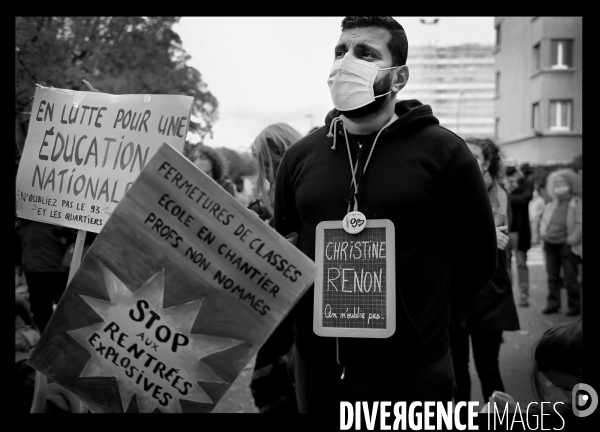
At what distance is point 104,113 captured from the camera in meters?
2.20

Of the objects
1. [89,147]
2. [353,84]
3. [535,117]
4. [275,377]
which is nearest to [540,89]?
[535,117]

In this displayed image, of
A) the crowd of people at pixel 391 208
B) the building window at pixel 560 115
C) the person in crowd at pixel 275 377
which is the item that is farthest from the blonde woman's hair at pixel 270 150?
the building window at pixel 560 115

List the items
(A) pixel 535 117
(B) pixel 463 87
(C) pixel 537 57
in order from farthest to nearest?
(B) pixel 463 87 → (A) pixel 535 117 → (C) pixel 537 57

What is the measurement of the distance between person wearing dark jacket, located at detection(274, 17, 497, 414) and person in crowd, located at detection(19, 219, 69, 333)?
12.5 ft

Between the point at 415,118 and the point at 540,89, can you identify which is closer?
the point at 415,118

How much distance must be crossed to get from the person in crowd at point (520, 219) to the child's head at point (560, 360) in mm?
5082

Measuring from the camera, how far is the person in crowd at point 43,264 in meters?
5.22

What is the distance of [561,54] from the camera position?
23375 millimetres

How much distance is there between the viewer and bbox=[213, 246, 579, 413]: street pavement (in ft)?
15.0

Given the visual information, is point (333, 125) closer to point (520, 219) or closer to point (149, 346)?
point (149, 346)

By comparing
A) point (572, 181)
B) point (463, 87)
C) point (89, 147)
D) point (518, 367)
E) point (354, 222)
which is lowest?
point (518, 367)

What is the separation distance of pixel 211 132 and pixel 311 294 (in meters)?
7.77

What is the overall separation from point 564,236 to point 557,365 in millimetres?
5197
